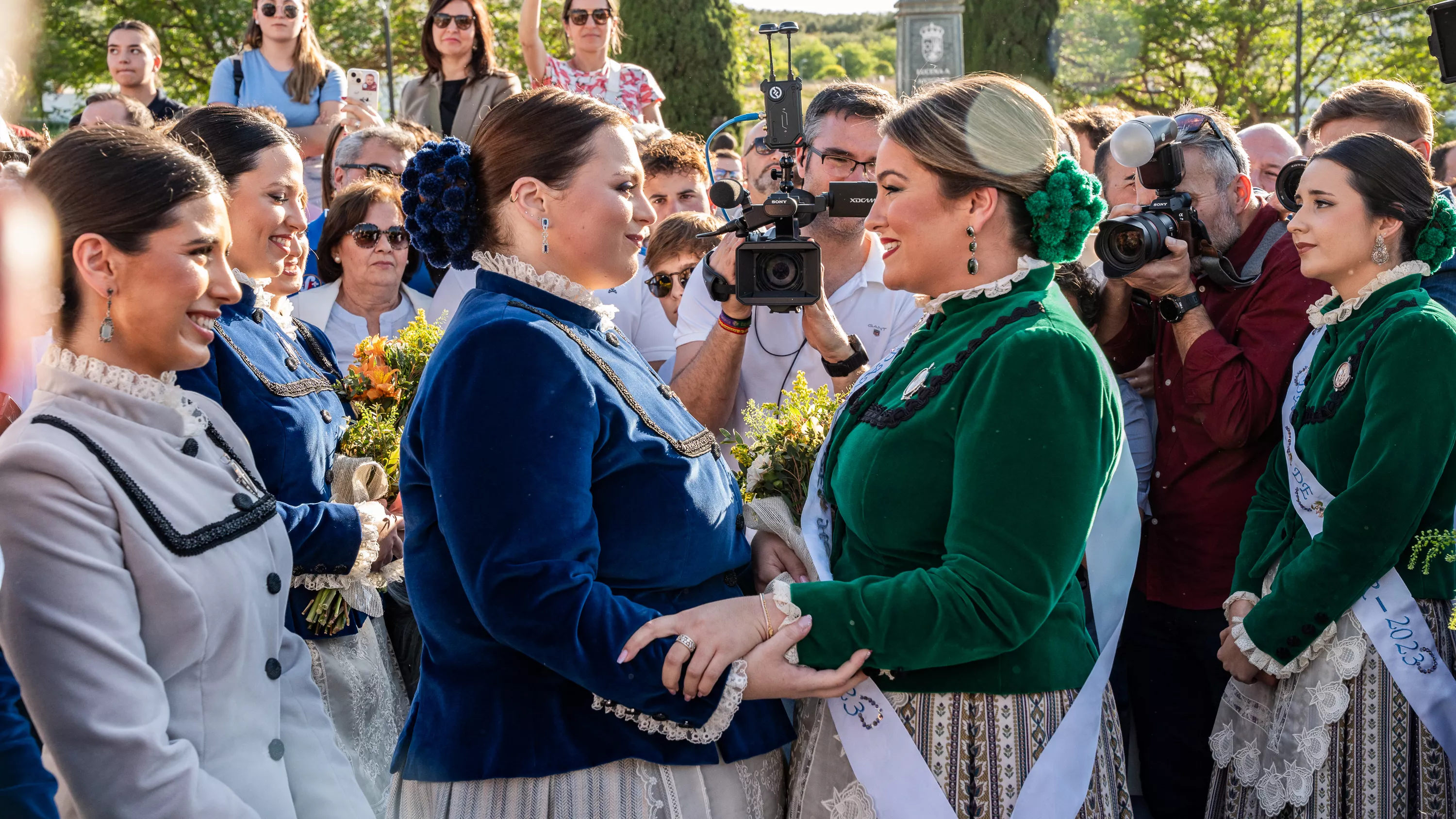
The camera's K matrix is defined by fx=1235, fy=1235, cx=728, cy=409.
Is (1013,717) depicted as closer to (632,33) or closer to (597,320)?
(597,320)

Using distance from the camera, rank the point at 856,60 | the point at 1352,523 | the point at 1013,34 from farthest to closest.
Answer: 1. the point at 856,60
2. the point at 1013,34
3. the point at 1352,523

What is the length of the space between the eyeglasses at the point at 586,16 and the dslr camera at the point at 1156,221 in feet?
12.7

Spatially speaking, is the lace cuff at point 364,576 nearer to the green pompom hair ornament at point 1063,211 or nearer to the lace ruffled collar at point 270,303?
the lace ruffled collar at point 270,303

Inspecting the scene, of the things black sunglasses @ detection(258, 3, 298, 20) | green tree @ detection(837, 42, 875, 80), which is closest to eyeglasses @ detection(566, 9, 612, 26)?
black sunglasses @ detection(258, 3, 298, 20)

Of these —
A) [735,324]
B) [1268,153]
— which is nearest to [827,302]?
[735,324]

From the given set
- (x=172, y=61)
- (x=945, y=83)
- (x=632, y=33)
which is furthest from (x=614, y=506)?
(x=172, y=61)

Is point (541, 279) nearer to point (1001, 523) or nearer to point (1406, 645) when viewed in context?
point (1001, 523)

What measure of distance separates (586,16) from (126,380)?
5.12m

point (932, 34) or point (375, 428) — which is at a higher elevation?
point (932, 34)

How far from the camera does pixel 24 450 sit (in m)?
1.92

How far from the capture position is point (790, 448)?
9.52 ft

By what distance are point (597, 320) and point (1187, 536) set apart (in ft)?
7.24

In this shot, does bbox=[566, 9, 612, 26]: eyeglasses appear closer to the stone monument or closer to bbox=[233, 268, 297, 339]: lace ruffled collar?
bbox=[233, 268, 297, 339]: lace ruffled collar

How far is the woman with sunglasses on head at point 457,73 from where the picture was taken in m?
6.36
